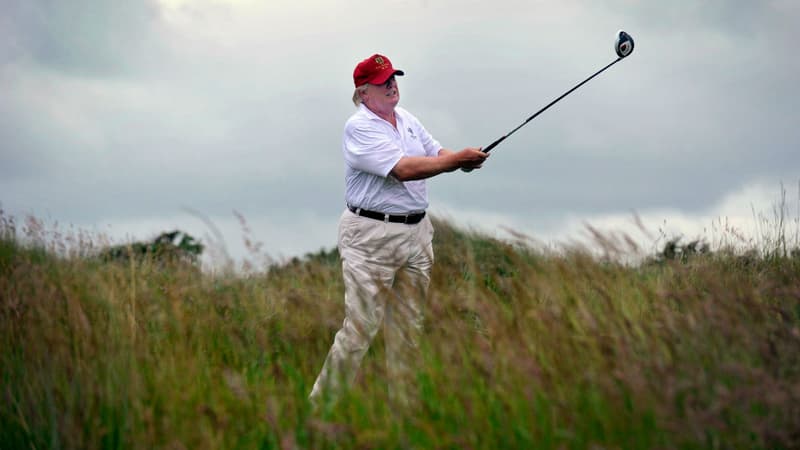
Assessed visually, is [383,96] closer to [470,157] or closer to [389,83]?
[389,83]

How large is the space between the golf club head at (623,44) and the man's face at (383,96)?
1.65 meters

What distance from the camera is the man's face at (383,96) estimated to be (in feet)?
22.3

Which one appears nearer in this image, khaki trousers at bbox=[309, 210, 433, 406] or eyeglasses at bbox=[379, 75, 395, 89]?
khaki trousers at bbox=[309, 210, 433, 406]

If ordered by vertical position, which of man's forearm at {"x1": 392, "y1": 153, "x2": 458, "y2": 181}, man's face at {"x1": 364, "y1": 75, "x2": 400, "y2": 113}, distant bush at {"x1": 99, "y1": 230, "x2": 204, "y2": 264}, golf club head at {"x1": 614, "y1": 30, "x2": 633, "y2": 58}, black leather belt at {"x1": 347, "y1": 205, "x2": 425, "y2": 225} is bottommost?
black leather belt at {"x1": 347, "y1": 205, "x2": 425, "y2": 225}

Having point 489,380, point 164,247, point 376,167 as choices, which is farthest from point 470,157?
point 164,247

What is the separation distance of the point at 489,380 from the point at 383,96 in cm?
306

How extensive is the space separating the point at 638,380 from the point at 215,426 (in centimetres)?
213

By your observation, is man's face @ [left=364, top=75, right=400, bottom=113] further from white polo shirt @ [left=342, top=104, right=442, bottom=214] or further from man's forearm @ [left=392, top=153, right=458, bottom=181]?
man's forearm @ [left=392, top=153, right=458, bottom=181]

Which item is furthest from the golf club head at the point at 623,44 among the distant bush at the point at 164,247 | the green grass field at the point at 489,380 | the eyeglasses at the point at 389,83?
the distant bush at the point at 164,247

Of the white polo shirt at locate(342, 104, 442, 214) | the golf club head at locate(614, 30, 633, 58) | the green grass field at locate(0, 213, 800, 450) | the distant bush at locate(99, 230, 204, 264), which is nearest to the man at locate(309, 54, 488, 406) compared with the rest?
the white polo shirt at locate(342, 104, 442, 214)

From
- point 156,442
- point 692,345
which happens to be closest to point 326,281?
point 156,442

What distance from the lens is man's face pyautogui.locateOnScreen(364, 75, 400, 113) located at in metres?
6.80

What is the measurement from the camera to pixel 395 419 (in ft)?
14.3

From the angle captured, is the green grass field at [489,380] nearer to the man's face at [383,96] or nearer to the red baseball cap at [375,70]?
the man's face at [383,96]
